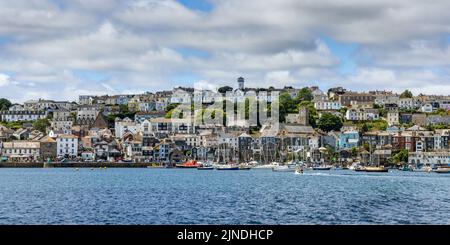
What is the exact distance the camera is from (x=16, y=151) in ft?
359

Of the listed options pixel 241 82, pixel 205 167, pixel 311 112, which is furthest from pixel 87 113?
pixel 205 167

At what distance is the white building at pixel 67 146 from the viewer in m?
110

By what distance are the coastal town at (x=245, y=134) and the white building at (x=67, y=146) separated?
0.15 metres

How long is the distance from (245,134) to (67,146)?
26929mm

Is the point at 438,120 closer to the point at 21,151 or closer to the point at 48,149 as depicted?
the point at 48,149

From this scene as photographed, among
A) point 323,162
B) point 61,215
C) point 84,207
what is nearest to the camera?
point 61,215

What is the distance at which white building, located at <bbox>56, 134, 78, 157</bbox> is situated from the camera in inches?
4321

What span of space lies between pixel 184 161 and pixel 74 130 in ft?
90.5

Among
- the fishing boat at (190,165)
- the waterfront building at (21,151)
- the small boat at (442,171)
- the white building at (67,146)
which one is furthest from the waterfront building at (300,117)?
the waterfront building at (21,151)

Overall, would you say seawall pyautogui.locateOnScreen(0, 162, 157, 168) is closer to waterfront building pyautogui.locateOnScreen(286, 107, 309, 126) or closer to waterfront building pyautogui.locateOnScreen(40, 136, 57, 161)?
waterfront building pyautogui.locateOnScreen(40, 136, 57, 161)

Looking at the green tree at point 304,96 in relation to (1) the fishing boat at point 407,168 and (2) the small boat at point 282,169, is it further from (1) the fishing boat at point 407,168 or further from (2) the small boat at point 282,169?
(2) the small boat at point 282,169

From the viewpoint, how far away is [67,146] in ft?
361

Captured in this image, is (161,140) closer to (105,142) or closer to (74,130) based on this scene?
(105,142)
